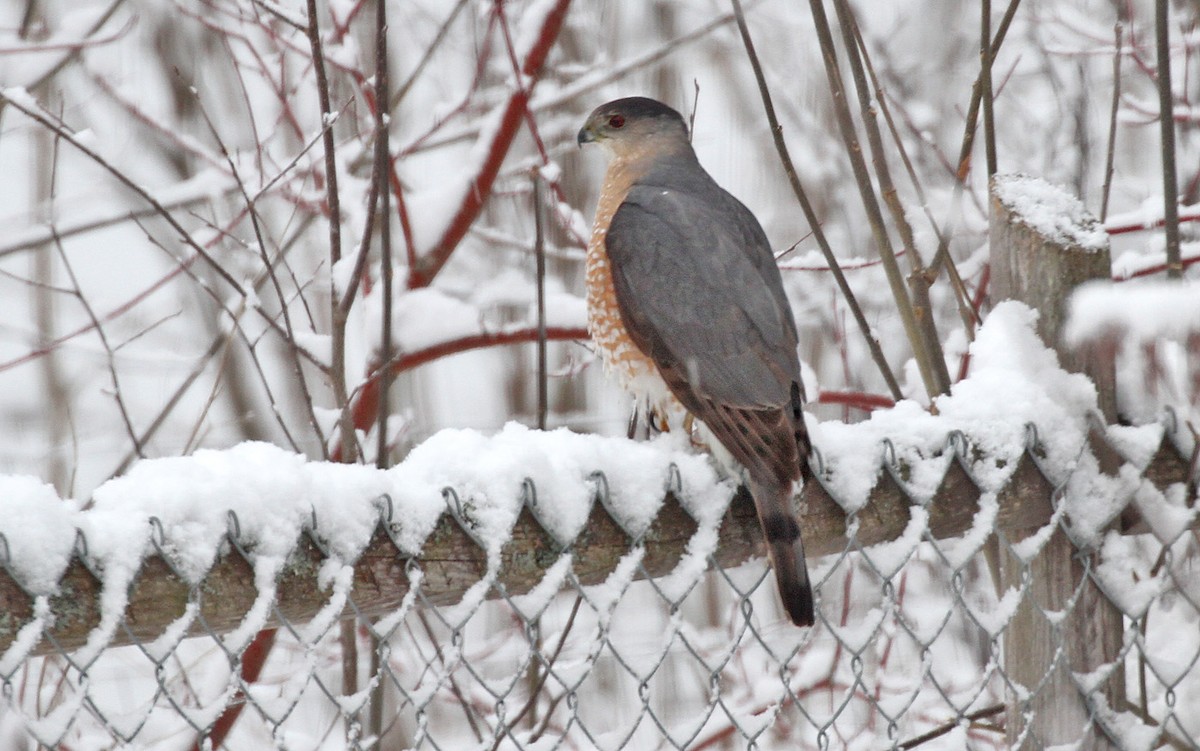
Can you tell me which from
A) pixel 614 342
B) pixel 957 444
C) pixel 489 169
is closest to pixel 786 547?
pixel 957 444

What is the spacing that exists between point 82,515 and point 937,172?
435cm

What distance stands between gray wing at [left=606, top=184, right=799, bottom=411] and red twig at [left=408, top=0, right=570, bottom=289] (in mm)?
545

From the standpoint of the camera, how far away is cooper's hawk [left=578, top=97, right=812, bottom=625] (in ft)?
6.46

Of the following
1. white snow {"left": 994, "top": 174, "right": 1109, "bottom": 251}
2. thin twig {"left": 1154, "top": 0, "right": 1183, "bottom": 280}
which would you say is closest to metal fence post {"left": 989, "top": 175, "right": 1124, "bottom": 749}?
white snow {"left": 994, "top": 174, "right": 1109, "bottom": 251}

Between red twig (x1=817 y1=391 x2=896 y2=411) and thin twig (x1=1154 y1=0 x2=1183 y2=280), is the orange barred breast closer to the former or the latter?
red twig (x1=817 y1=391 x2=896 y2=411)

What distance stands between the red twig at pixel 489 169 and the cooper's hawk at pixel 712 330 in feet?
1.10

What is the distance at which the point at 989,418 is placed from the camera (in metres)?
1.97

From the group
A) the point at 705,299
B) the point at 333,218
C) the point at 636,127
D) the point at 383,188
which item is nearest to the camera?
the point at 383,188

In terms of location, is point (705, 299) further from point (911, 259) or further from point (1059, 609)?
point (1059, 609)

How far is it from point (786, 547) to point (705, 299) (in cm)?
76

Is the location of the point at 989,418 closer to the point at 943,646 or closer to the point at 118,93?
the point at 118,93

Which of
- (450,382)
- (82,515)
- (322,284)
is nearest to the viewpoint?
(82,515)

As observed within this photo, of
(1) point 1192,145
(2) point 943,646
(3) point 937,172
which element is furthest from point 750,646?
(1) point 1192,145

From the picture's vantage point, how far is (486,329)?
3182 millimetres
